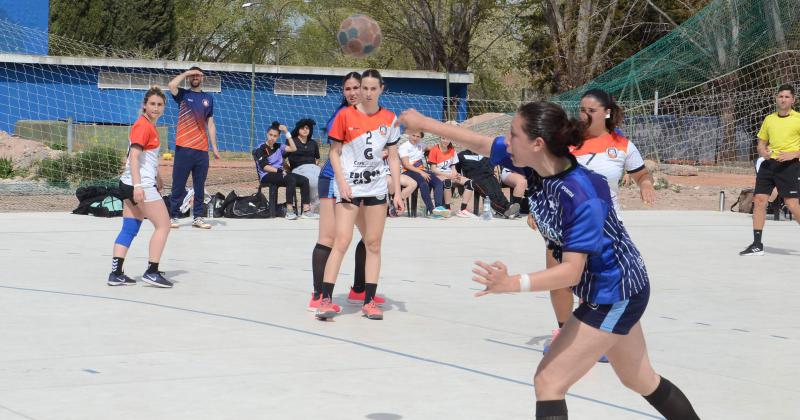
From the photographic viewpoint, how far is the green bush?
22266mm

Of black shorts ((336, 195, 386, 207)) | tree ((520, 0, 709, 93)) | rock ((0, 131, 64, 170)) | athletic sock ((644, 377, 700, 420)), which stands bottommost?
athletic sock ((644, 377, 700, 420))

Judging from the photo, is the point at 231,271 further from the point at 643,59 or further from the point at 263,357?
the point at 643,59

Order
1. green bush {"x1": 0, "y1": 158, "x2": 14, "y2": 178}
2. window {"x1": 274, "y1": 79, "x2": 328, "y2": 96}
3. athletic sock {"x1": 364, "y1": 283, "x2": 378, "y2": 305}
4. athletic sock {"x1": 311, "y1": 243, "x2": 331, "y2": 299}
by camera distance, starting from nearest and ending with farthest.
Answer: athletic sock {"x1": 364, "y1": 283, "x2": 378, "y2": 305} → athletic sock {"x1": 311, "y1": 243, "x2": 331, "y2": 299} → green bush {"x1": 0, "y1": 158, "x2": 14, "y2": 178} → window {"x1": 274, "y1": 79, "x2": 328, "y2": 96}

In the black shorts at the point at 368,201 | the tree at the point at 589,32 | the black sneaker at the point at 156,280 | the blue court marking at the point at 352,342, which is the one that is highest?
the tree at the point at 589,32

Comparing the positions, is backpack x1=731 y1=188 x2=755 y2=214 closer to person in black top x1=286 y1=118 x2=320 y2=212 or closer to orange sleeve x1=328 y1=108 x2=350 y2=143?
person in black top x1=286 y1=118 x2=320 y2=212

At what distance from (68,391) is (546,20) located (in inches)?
1431

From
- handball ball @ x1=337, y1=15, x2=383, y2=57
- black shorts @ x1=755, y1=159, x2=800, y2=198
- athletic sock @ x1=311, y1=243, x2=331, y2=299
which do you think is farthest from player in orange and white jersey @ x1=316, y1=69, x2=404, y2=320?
black shorts @ x1=755, y1=159, x2=800, y2=198

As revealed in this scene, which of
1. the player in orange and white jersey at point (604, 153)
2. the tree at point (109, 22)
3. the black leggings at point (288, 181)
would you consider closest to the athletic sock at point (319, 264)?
the player in orange and white jersey at point (604, 153)

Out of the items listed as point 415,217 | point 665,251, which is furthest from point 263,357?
point 415,217

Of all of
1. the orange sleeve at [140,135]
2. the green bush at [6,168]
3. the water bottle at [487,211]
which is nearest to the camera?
the orange sleeve at [140,135]

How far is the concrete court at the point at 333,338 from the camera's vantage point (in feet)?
18.7

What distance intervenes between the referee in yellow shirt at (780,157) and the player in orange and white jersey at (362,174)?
6093mm

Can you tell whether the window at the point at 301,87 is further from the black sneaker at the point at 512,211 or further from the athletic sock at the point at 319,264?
the athletic sock at the point at 319,264

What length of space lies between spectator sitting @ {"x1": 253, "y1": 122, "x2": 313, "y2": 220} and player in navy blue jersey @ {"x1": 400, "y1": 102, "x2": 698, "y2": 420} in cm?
1243
